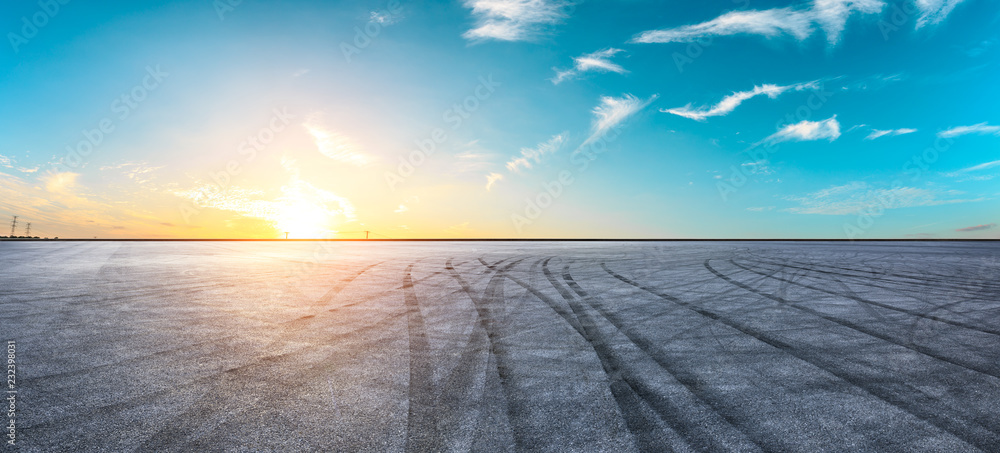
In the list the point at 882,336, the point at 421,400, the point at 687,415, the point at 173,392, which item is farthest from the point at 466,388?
the point at 882,336

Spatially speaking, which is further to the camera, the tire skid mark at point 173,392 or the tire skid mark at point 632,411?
the tire skid mark at point 173,392

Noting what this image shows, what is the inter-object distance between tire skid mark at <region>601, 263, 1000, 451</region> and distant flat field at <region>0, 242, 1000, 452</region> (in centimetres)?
2

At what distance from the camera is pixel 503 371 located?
4.72 metres

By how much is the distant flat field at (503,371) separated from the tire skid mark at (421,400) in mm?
21

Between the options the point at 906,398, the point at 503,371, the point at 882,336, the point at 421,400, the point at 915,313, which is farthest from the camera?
the point at 915,313

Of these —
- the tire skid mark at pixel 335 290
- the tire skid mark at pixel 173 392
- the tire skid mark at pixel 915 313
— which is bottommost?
the tire skid mark at pixel 173 392

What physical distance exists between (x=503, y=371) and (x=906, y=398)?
3848 mm

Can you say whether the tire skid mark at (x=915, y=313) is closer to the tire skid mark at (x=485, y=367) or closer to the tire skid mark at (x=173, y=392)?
the tire skid mark at (x=485, y=367)

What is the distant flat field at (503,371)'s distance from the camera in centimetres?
329

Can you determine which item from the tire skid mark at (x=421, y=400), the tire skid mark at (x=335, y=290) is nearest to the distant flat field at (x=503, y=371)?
the tire skid mark at (x=421, y=400)

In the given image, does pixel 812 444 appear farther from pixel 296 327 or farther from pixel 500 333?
pixel 296 327
